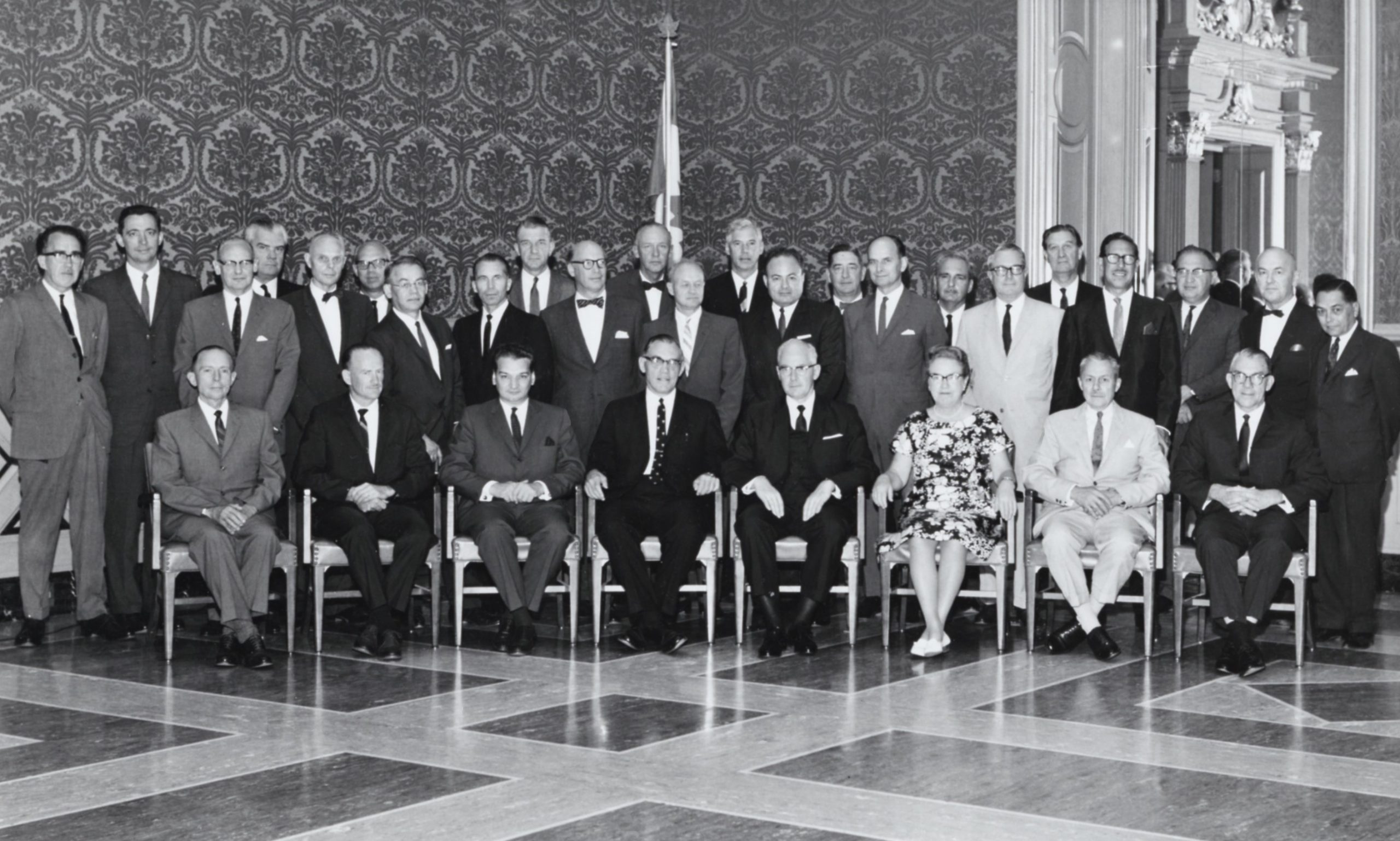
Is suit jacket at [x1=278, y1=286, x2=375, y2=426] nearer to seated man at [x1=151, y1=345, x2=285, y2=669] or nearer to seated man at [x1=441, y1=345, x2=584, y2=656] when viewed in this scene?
seated man at [x1=151, y1=345, x2=285, y2=669]

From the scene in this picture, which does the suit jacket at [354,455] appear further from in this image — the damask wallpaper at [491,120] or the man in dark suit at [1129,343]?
the man in dark suit at [1129,343]

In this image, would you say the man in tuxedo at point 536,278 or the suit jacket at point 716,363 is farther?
the man in tuxedo at point 536,278

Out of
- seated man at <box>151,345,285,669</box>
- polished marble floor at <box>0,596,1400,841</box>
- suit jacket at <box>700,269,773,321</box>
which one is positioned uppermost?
suit jacket at <box>700,269,773,321</box>

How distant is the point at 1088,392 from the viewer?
6121 millimetres

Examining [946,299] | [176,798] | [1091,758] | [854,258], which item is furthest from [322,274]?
[1091,758]

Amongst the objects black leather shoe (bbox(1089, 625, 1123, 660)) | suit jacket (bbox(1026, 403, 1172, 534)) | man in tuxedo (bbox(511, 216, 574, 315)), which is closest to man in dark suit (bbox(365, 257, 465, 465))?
man in tuxedo (bbox(511, 216, 574, 315))

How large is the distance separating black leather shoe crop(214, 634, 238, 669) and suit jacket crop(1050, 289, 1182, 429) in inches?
127

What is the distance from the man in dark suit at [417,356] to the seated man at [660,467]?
0.69m

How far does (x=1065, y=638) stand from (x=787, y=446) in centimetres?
123

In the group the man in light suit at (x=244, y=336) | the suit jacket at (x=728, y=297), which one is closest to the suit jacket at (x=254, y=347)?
the man in light suit at (x=244, y=336)

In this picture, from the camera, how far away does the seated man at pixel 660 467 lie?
6.14 m

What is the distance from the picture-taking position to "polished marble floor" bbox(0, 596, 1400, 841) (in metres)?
3.66

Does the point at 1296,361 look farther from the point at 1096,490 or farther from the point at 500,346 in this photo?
the point at 500,346

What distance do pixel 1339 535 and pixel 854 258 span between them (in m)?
2.14
